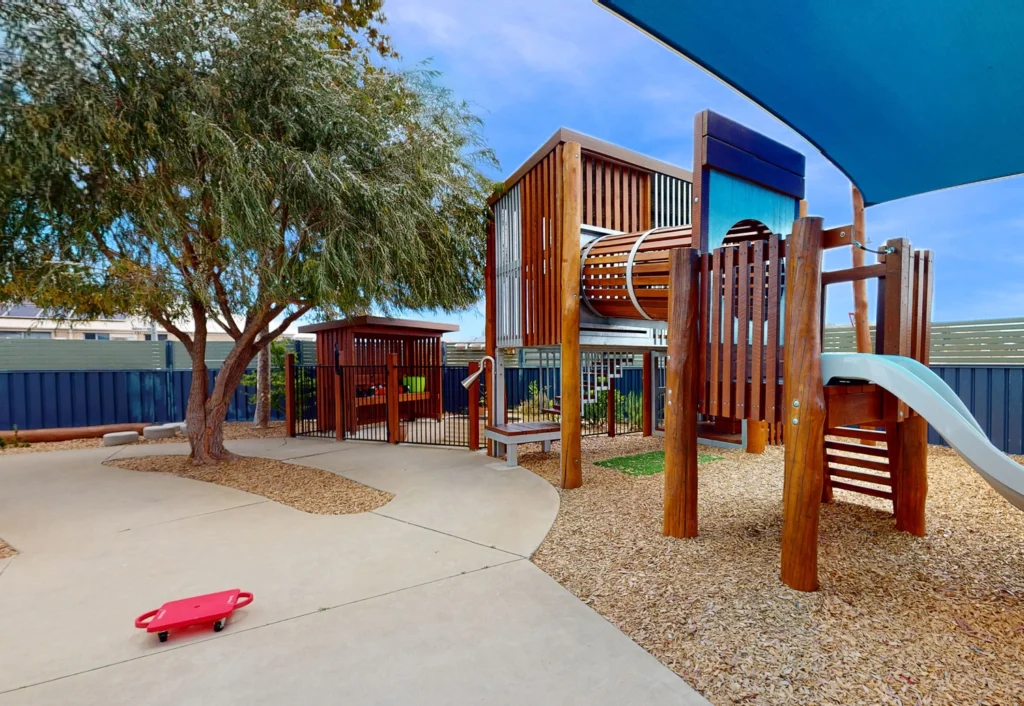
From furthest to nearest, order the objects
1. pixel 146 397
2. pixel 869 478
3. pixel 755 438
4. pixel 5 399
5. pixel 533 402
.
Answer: pixel 533 402 → pixel 146 397 → pixel 5 399 → pixel 755 438 → pixel 869 478

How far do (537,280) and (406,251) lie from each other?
169cm

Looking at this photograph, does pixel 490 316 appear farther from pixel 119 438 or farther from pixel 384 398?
pixel 119 438

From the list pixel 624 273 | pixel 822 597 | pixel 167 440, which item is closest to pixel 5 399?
pixel 167 440

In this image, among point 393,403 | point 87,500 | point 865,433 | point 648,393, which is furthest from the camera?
point 648,393

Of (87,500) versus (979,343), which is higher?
(979,343)

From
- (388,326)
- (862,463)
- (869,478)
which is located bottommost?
(869,478)

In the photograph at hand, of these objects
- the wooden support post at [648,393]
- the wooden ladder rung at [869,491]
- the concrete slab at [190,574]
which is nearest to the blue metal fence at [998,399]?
the wooden support post at [648,393]

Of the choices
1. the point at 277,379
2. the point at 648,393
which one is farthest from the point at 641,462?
the point at 277,379

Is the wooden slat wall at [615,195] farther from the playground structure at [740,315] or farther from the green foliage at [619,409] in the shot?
the green foliage at [619,409]

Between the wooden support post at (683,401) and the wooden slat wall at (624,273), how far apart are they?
3.87ft

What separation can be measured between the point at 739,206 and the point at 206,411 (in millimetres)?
7032

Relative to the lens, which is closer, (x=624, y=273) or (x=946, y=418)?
(x=946, y=418)

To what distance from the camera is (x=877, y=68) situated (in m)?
2.79

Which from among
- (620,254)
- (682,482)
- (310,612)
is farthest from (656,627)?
(620,254)
